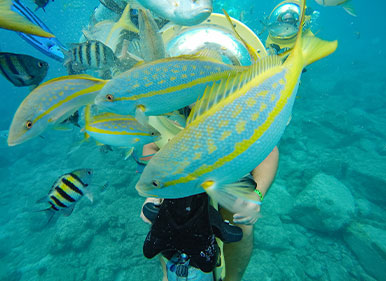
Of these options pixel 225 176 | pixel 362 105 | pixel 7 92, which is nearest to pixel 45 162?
pixel 225 176

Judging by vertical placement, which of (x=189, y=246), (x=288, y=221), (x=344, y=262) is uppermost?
(x=189, y=246)

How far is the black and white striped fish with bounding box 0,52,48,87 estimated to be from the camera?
1215 mm

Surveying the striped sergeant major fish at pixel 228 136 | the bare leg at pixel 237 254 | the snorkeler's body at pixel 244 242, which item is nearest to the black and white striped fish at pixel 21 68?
the striped sergeant major fish at pixel 228 136

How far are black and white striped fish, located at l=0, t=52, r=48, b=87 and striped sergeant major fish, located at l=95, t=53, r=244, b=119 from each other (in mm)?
781

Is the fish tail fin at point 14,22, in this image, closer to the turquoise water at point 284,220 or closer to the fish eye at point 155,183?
the fish eye at point 155,183

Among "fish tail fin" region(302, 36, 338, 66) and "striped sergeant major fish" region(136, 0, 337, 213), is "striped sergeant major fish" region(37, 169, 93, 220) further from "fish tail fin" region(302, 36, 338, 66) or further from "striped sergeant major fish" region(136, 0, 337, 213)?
"fish tail fin" region(302, 36, 338, 66)

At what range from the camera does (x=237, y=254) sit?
2555mm

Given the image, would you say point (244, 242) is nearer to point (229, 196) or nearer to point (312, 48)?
point (229, 196)

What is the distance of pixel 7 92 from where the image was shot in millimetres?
50094

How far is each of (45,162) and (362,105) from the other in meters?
24.2

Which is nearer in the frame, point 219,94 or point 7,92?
point 219,94

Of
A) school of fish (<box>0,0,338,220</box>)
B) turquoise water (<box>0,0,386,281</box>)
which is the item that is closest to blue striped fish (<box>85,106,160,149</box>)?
school of fish (<box>0,0,338,220</box>)

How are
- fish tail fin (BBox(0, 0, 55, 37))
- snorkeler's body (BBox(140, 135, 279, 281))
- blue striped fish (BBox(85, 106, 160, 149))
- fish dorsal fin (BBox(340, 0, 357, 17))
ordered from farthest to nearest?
1. fish dorsal fin (BBox(340, 0, 357, 17))
2. snorkeler's body (BBox(140, 135, 279, 281))
3. blue striped fish (BBox(85, 106, 160, 149))
4. fish tail fin (BBox(0, 0, 55, 37))

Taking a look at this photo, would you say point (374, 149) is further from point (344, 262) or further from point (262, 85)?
point (262, 85)
